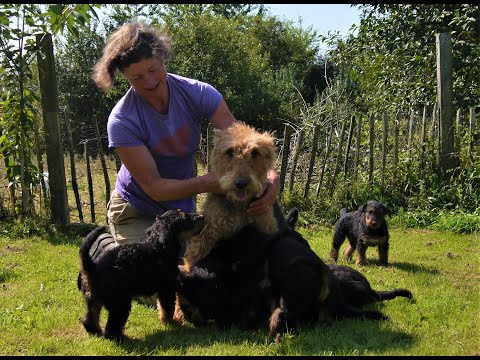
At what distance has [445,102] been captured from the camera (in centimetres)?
863

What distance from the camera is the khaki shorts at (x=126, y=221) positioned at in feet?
15.5

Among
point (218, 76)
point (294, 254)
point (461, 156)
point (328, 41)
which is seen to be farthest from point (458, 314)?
point (218, 76)

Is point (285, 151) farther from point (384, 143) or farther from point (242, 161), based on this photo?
point (242, 161)

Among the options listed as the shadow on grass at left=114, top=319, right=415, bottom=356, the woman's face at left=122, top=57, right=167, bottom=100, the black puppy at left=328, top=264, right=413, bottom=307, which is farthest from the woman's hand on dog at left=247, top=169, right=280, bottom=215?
the woman's face at left=122, top=57, right=167, bottom=100

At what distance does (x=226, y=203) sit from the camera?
14.0 ft

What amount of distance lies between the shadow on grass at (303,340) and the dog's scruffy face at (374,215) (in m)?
2.29

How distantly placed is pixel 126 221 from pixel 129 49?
1682mm

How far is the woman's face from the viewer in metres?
4.15

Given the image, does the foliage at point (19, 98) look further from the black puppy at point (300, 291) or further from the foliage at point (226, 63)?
the foliage at point (226, 63)

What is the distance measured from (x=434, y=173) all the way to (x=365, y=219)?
309 centimetres

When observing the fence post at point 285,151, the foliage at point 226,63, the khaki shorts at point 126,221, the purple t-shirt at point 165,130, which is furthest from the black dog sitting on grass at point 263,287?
the foliage at point 226,63

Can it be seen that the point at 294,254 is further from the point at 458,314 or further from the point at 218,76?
the point at 218,76

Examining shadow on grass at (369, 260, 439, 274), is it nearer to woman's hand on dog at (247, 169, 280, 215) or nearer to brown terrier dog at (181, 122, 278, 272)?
brown terrier dog at (181, 122, 278, 272)

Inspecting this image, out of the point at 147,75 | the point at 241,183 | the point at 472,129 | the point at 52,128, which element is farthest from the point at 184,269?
the point at 472,129
